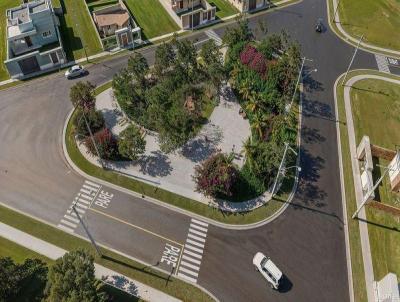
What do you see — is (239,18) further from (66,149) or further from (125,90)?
(66,149)

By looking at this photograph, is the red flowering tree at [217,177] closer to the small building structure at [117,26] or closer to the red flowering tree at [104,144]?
the red flowering tree at [104,144]

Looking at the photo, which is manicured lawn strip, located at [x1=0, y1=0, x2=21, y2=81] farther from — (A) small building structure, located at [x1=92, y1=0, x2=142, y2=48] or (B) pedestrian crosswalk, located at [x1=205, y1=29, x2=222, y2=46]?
(B) pedestrian crosswalk, located at [x1=205, y1=29, x2=222, y2=46]

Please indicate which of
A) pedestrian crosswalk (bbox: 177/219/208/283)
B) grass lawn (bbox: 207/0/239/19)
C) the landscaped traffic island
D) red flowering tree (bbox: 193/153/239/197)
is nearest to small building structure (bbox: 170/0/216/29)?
grass lawn (bbox: 207/0/239/19)

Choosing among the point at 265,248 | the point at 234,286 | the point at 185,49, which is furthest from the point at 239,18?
the point at 234,286

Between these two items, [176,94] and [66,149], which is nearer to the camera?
[66,149]

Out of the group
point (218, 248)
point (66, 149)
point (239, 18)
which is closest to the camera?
point (218, 248)

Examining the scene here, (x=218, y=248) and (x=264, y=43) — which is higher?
(x=264, y=43)
